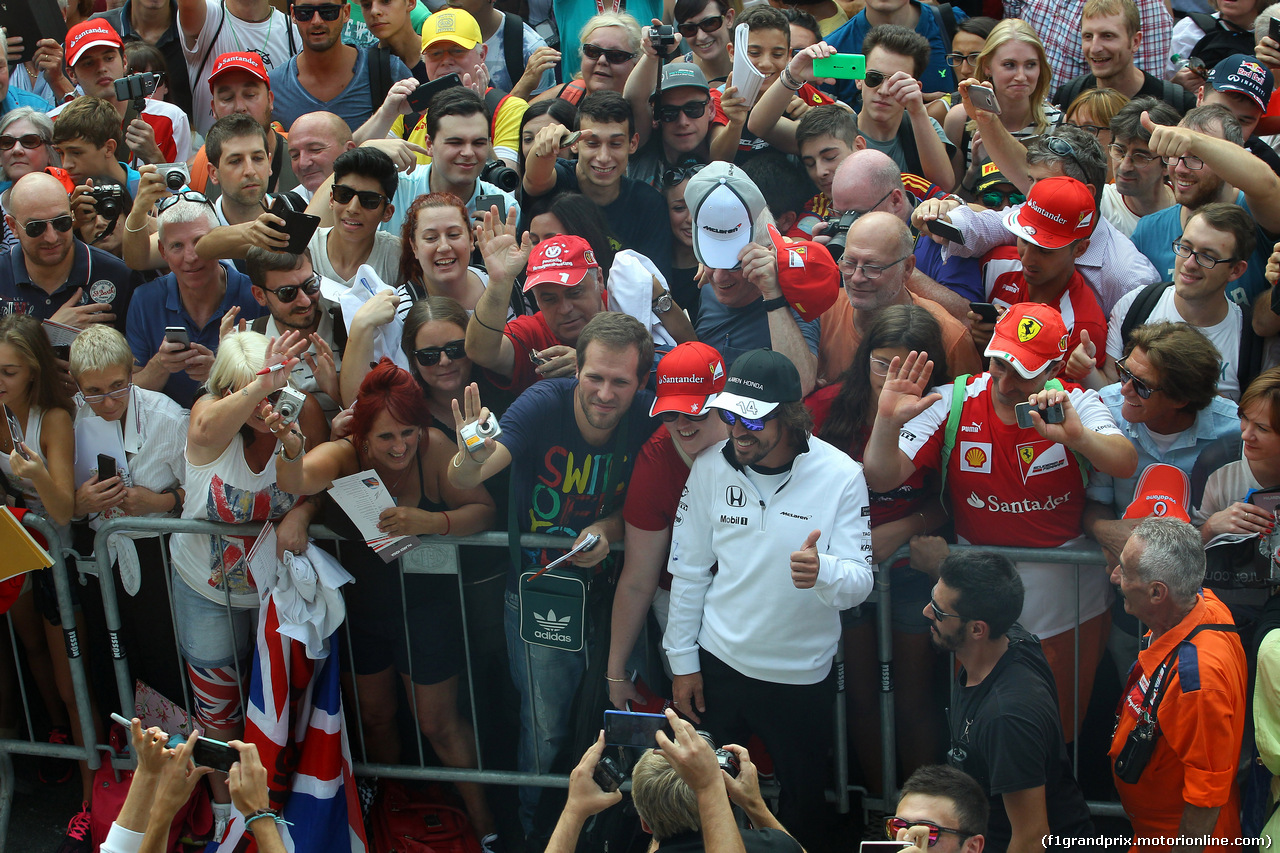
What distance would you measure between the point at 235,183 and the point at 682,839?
13.1 feet

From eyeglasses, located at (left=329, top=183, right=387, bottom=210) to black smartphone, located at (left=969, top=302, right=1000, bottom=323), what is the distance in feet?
8.69

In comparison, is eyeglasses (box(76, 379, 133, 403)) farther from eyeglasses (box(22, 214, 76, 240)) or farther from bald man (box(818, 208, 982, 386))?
bald man (box(818, 208, 982, 386))

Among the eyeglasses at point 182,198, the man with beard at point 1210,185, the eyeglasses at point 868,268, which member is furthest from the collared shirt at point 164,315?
the man with beard at point 1210,185

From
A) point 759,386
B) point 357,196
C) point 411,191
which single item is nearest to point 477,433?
point 759,386

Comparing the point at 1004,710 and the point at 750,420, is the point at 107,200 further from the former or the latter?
the point at 1004,710

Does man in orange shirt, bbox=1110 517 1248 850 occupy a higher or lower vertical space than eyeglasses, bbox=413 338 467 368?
lower

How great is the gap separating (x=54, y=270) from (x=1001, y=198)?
14.7 feet

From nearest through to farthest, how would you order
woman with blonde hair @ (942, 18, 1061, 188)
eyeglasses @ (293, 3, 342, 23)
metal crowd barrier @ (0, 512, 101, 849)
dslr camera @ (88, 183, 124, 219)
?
metal crowd barrier @ (0, 512, 101, 849) → dslr camera @ (88, 183, 124, 219) → woman with blonde hair @ (942, 18, 1061, 188) → eyeglasses @ (293, 3, 342, 23)

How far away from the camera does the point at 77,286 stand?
5500 millimetres

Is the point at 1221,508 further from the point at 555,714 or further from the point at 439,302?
the point at 439,302

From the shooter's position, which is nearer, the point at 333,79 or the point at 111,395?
the point at 111,395

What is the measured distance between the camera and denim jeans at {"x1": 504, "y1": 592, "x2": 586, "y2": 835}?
462 cm

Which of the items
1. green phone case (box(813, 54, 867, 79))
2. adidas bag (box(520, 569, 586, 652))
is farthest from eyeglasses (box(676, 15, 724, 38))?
adidas bag (box(520, 569, 586, 652))

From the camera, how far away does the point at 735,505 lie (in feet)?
13.7
